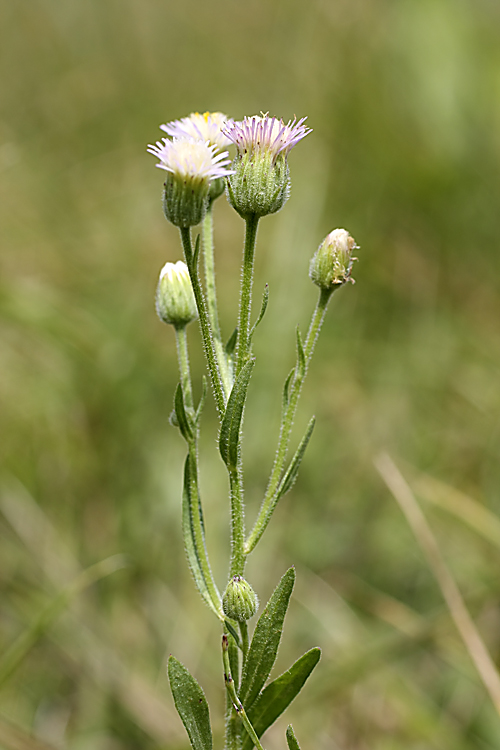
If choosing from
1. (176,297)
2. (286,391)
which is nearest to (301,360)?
(286,391)

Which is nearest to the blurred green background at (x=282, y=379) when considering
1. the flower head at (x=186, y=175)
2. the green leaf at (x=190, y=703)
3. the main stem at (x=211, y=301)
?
the green leaf at (x=190, y=703)

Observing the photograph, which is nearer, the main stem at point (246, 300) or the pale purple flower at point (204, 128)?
the main stem at point (246, 300)

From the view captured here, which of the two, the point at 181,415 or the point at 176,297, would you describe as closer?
the point at 181,415

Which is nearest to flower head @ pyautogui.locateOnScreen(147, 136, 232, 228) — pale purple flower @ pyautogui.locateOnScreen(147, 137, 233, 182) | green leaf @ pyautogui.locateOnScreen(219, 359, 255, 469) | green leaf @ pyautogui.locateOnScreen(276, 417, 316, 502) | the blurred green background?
pale purple flower @ pyautogui.locateOnScreen(147, 137, 233, 182)

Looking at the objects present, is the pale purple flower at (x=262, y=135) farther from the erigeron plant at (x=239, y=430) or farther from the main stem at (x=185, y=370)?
the main stem at (x=185, y=370)

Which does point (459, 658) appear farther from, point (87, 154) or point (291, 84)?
point (87, 154)

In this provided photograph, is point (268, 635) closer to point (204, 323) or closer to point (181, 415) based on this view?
Result: point (181, 415)
